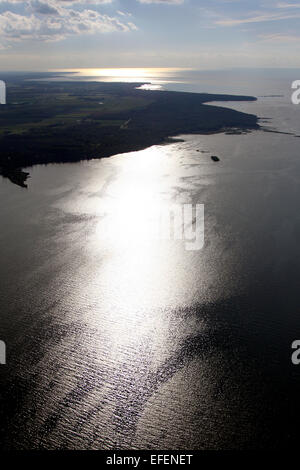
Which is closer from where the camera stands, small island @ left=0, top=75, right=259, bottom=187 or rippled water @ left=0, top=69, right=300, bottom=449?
rippled water @ left=0, top=69, right=300, bottom=449

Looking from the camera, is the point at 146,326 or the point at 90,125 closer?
the point at 146,326

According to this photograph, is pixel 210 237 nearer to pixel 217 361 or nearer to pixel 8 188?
pixel 217 361

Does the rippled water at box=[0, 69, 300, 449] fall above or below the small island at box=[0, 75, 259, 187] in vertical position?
below

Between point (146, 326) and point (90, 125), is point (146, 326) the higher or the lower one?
the lower one

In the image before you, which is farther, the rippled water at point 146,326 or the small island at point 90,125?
the small island at point 90,125

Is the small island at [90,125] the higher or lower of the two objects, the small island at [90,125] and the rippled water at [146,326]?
the higher
